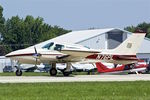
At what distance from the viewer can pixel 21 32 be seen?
12419 centimetres

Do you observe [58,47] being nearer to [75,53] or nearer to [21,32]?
[75,53]

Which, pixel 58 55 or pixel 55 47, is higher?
pixel 55 47

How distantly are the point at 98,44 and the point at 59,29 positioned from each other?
7646 centimetres

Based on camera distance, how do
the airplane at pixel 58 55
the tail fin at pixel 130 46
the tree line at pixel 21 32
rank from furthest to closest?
the tree line at pixel 21 32 < the tail fin at pixel 130 46 < the airplane at pixel 58 55

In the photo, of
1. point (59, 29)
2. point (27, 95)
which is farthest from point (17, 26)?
point (27, 95)

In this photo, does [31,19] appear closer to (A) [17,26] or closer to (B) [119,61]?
(A) [17,26]

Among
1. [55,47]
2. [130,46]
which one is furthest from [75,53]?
[130,46]

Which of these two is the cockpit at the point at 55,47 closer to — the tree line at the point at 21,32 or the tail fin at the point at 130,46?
the tail fin at the point at 130,46

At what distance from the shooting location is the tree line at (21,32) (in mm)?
120188

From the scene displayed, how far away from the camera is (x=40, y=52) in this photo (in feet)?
122

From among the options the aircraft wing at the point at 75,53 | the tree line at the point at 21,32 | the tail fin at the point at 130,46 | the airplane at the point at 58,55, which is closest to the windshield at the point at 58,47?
the airplane at the point at 58,55

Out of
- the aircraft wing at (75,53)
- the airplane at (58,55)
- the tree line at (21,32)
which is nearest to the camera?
the aircraft wing at (75,53)

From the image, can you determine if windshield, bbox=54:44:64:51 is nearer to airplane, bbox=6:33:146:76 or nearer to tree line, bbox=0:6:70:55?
airplane, bbox=6:33:146:76

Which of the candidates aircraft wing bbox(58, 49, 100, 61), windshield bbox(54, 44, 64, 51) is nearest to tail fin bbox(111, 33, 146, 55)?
aircraft wing bbox(58, 49, 100, 61)
